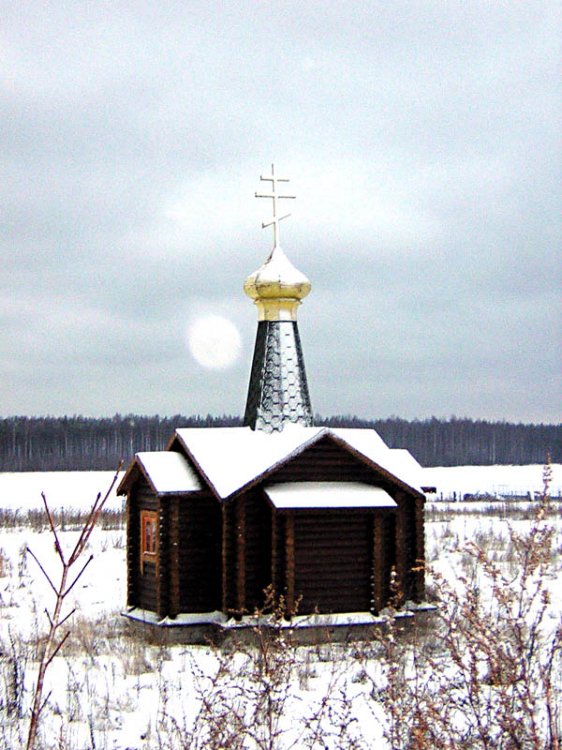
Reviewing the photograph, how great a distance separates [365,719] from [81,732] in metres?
2.39

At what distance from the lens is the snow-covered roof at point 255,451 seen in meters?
11.7

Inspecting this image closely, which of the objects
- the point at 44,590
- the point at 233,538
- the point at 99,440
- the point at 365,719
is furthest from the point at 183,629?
the point at 99,440

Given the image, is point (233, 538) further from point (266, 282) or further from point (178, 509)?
point (266, 282)

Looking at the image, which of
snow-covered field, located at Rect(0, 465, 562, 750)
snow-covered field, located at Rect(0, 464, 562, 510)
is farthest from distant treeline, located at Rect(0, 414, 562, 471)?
snow-covered field, located at Rect(0, 465, 562, 750)

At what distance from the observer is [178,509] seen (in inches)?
471

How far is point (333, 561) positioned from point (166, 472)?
94.3 inches

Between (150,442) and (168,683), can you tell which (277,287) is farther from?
(150,442)

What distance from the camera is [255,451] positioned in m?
12.2

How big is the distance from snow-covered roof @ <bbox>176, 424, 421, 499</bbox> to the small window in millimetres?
992

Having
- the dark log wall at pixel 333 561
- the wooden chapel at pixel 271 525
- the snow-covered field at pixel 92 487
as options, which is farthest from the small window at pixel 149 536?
the snow-covered field at pixel 92 487

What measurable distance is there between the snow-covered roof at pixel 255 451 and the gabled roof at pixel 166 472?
22 cm

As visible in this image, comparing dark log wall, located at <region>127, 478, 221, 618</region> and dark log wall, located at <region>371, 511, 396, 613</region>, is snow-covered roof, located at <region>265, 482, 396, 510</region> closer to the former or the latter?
dark log wall, located at <region>371, 511, 396, 613</region>

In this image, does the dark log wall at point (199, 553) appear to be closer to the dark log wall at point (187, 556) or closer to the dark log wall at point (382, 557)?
the dark log wall at point (187, 556)

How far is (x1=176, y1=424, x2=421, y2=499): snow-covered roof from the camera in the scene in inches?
461
